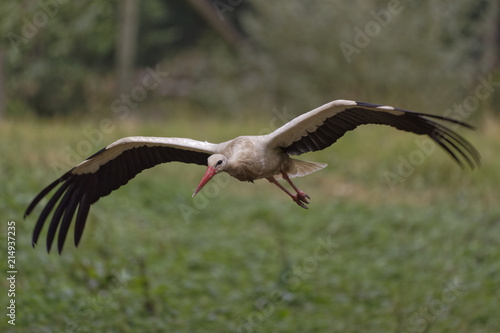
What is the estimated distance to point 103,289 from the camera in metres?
7.30

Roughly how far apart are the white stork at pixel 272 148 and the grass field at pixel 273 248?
6.05ft

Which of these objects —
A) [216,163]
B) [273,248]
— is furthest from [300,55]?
[216,163]

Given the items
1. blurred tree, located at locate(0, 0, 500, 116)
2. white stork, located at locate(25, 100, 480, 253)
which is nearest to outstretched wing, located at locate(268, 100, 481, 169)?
white stork, located at locate(25, 100, 480, 253)

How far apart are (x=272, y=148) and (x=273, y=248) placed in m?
4.69

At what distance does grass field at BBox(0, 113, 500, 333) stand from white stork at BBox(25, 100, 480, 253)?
1.84m

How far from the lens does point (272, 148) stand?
4523mm

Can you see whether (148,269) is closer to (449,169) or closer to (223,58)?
(449,169)

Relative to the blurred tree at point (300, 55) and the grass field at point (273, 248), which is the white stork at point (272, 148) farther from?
the blurred tree at point (300, 55)

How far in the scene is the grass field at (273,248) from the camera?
7.06m

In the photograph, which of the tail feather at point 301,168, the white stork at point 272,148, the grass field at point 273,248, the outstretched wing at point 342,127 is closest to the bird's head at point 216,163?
the white stork at point 272,148

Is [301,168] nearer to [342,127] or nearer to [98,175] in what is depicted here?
[342,127]

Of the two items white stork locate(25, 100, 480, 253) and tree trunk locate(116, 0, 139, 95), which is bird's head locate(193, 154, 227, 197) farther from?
tree trunk locate(116, 0, 139, 95)

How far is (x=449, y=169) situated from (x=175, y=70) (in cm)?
1084

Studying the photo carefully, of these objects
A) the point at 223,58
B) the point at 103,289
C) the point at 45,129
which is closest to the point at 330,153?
the point at 45,129
